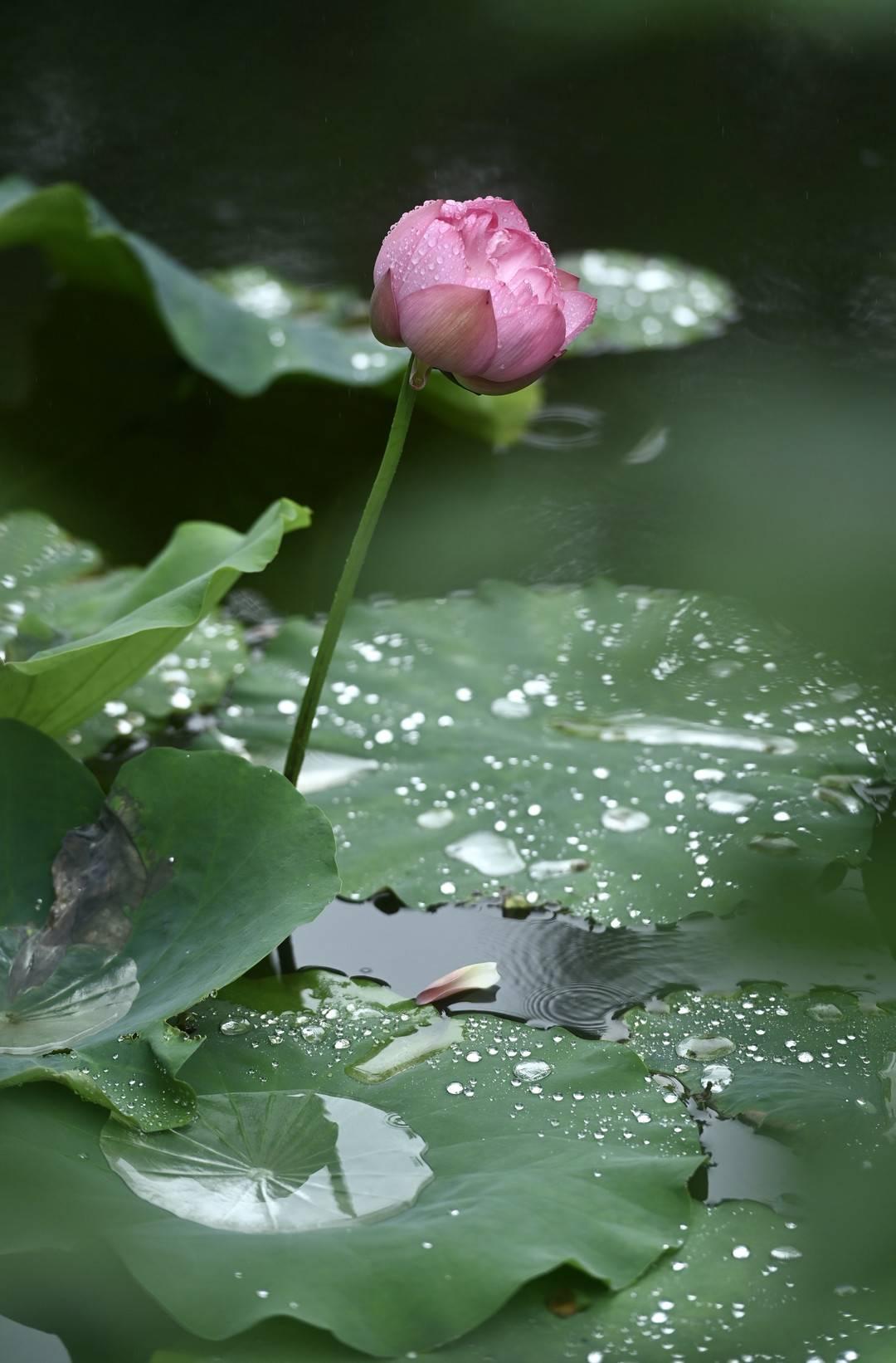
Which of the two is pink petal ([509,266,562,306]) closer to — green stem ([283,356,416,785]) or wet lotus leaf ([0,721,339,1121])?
green stem ([283,356,416,785])

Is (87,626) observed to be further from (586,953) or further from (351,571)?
(586,953)

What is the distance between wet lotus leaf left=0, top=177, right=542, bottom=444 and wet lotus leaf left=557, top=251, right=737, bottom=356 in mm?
212

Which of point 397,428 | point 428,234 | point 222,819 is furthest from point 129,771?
point 428,234

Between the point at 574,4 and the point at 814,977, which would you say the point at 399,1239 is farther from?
the point at 574,4

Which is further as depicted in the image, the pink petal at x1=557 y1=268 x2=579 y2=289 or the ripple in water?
the ripple in water

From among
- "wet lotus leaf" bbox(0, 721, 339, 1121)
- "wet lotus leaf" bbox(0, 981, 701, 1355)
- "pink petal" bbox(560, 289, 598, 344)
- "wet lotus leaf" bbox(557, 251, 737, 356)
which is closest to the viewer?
"wet lotus leaf" bbox(0, 981, 701, 1355)

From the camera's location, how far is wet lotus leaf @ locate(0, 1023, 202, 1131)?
0.74 metres

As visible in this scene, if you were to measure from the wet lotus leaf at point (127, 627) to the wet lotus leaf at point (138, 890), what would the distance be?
0.08 metres

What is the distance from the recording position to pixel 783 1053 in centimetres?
88

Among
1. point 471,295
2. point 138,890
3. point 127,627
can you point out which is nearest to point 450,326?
point 471,295

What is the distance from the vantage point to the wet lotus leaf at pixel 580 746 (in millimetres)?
1055

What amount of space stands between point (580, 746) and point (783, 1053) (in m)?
0.37

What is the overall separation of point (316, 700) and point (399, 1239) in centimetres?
41

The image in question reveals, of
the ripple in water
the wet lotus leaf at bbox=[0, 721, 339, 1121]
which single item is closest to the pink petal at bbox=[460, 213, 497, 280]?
the wet lotus leaf at bbox=[0, 721, 339, 1121]
